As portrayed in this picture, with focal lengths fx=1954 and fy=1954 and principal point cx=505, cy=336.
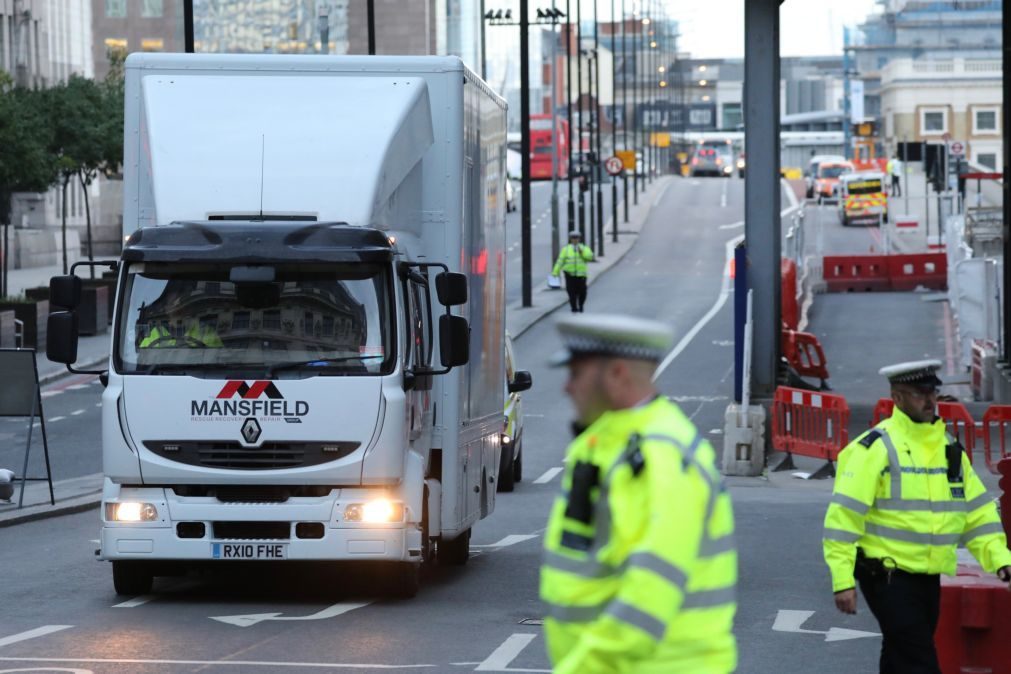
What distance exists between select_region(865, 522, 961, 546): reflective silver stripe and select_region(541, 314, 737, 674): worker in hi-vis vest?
304 cm

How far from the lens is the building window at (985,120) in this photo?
145m

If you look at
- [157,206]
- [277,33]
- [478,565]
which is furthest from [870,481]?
[277,33]

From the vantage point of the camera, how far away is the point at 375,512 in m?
12.4

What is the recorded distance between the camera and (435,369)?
13141 mm

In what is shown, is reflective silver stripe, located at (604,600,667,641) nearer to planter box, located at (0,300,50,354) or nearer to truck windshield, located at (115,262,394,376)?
truck windshield, located at (115,262,394,376)

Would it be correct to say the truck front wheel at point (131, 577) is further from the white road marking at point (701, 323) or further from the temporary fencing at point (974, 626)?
the white road marking at point (701, 323)

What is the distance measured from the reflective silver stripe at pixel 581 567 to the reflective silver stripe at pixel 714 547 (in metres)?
0.22

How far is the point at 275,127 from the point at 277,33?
9541cm

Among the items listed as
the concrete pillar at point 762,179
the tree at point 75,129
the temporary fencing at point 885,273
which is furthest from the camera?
the temporary fencing at point 885,273

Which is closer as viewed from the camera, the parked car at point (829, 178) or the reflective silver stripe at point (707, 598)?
the reflective silver stripe at point (707, 598)

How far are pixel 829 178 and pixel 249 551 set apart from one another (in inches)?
3296

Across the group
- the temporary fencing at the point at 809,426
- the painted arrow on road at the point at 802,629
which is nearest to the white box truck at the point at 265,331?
the painted arrow on road at the point at 802,629

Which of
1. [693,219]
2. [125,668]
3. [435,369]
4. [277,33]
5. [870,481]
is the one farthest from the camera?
[277,33]

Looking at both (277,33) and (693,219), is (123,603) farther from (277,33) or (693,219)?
(277,33)
